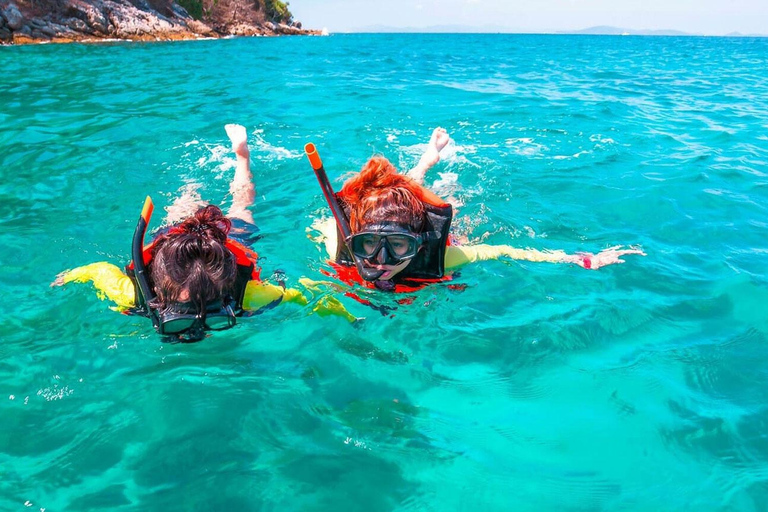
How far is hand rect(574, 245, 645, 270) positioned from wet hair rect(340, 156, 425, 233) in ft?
5.04

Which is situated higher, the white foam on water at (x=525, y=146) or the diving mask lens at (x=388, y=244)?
the white foam on water at (x=525, y=146)

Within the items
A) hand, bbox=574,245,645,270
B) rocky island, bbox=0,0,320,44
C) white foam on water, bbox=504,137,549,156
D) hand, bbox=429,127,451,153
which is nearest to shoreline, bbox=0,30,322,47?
rocky island, bbox=0,0,320,44

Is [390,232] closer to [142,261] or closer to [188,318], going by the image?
[188,318]

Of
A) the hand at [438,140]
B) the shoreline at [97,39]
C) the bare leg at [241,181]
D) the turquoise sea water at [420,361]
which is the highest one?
the shoreline at [97,39]

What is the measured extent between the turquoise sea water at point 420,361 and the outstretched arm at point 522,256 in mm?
125

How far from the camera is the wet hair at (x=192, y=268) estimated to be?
2.77m

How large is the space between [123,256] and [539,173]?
192 inches

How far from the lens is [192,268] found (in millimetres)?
2785

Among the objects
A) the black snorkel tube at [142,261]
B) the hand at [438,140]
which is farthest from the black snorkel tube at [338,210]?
the hand at [438,140]

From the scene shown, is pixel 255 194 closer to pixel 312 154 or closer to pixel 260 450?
pixel 312 154

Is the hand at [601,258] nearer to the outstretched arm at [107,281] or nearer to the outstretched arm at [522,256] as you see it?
the outstretched arm at [522,256]

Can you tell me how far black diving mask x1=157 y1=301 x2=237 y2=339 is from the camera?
276 cm

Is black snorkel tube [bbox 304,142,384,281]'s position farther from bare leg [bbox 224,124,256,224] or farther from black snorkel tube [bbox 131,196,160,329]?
bare leg [bbox 224,124,256,224]

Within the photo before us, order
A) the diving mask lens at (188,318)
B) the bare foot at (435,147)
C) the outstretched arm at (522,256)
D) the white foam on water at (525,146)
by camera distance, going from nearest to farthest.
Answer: the diving mask lens at (188,318) → the outstretched arm at (522,256) → the bare foot at (435,147) → the white foam on water at (525,146)
